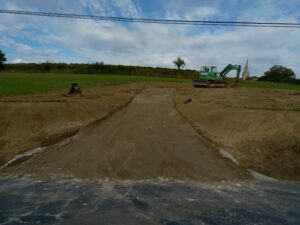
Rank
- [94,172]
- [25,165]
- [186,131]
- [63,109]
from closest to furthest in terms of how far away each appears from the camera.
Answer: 1. [94,172]
2. [25,165]
3. [186,131]
4. [63,109]

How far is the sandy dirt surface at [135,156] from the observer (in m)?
10.2

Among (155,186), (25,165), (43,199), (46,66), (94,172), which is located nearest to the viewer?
(43,199)

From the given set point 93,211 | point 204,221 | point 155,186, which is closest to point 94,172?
point 155,186

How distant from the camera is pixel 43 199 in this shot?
7.82 metres

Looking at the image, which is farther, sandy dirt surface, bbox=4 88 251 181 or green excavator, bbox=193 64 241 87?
green excavator, bbox=193 64 241 87

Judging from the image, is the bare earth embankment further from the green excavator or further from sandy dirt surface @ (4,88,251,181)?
the green excavator

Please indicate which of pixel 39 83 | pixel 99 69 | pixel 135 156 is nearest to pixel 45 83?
pixel 39 83

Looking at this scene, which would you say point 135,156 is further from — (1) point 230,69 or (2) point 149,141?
(1) point 230,69

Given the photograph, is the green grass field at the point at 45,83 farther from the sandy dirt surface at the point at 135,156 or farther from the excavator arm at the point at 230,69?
the sandy dirt surface at the point at 135,156

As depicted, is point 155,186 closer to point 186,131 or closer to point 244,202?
point 244,202

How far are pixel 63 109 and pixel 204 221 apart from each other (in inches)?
442

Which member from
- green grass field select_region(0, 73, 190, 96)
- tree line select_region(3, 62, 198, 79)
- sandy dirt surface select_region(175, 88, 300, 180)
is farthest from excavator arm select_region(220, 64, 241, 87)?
tree line select_region(3, 62, 198, 79)

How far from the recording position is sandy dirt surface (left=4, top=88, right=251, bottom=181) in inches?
400

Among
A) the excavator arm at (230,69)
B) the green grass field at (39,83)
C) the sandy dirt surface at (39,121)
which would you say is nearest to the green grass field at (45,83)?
the green grass field at (39,83)
